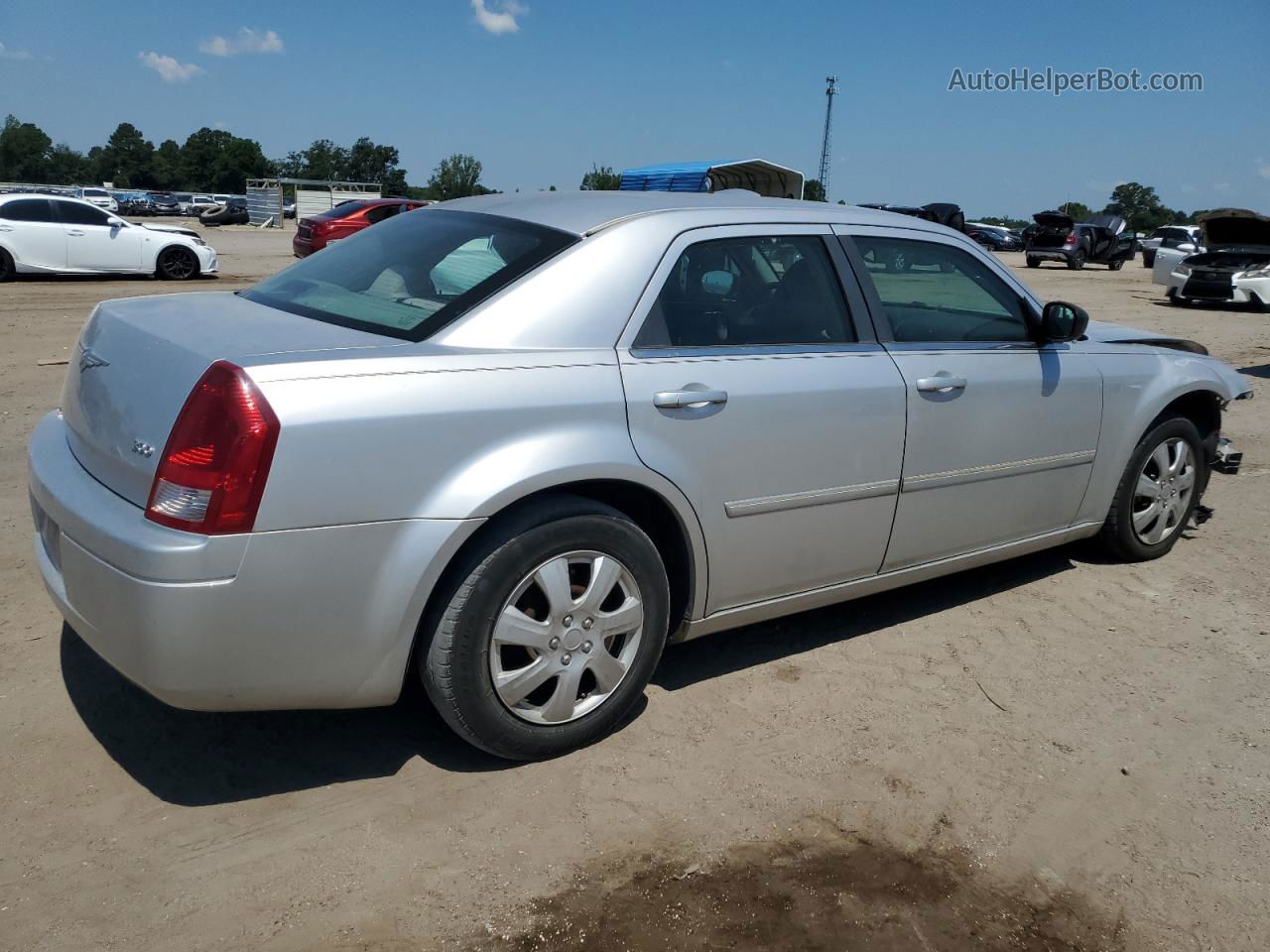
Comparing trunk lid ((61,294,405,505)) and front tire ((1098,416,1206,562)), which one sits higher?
trunk lid ((61,294,405,505))

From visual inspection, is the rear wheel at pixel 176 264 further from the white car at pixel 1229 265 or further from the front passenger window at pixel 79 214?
the white car at pixel 1229 265

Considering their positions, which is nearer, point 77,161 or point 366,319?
point 366,319

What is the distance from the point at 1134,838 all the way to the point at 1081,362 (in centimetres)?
215

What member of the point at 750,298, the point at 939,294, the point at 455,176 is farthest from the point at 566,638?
the point at 455,176

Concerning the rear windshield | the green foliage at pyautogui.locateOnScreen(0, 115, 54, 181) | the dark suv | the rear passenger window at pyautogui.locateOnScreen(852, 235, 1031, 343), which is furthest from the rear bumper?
the green foliage at pyautogui.locateOnScreen(0, 115, 54, 181)

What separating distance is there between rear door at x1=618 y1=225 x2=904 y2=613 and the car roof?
0.10 metres

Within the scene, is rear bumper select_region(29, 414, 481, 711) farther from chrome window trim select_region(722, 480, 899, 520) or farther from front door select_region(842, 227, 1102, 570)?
front door select_region(842, 227, 1102, 570)

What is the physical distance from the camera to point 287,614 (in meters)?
2.60

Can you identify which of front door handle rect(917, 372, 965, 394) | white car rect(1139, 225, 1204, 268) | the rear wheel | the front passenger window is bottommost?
the rear wheel

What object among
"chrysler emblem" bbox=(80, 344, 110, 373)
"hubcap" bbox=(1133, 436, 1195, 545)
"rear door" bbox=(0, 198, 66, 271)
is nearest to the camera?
"chrysler emblem" bbox=(80, 344, 110, 373)

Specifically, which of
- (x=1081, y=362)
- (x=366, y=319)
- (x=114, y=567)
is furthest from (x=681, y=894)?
(x=1081, y=362)

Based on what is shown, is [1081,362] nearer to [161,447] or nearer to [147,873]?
[161,447]

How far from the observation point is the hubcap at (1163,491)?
16.3 ft

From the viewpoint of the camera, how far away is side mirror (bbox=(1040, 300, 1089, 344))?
4254 millimetres
